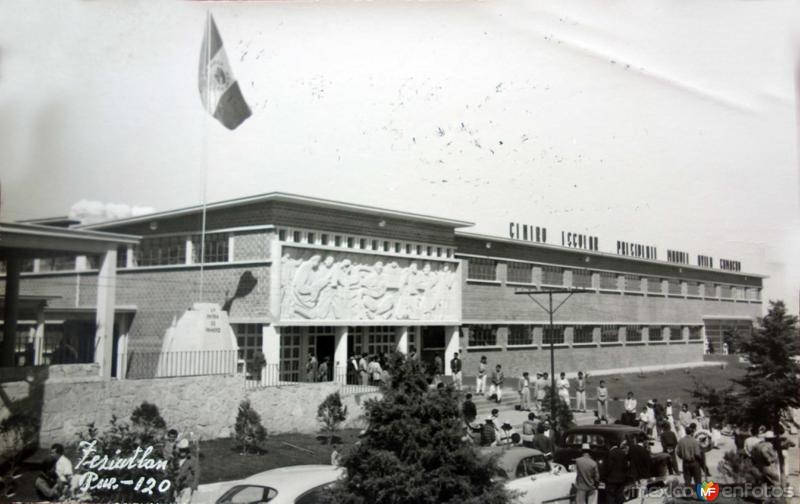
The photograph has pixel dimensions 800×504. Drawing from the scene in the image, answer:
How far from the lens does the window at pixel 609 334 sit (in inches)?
778

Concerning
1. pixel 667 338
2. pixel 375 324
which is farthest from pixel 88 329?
pixel 667 338

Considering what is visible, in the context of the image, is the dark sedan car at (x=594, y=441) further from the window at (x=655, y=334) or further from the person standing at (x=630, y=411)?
the window at (x=655, y=334)

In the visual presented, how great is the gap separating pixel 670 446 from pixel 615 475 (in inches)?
111

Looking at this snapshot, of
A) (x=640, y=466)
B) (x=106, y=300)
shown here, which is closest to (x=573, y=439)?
(x=640, y=466)

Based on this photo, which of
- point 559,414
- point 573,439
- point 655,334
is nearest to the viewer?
point 573,439

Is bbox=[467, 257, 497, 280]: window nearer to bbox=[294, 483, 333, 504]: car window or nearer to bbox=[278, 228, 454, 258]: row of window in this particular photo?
bbox=[278, 228, 454, 258]: row of window

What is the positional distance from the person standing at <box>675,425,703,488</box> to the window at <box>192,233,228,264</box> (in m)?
9.87

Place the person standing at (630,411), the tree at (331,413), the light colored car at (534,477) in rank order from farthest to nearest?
1. the person standing at (630,411)
2. the tree at (331,413)
3. the light colored car at (534,477)

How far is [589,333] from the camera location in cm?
1995

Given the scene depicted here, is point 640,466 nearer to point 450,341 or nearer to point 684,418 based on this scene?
point 684,418

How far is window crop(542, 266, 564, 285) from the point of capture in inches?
732

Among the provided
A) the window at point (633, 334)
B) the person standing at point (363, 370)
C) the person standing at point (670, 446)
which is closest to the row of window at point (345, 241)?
the person standing at point (363, 370)

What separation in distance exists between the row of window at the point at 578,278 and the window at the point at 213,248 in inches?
239

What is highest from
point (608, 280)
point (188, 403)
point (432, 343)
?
point (608, 280)
